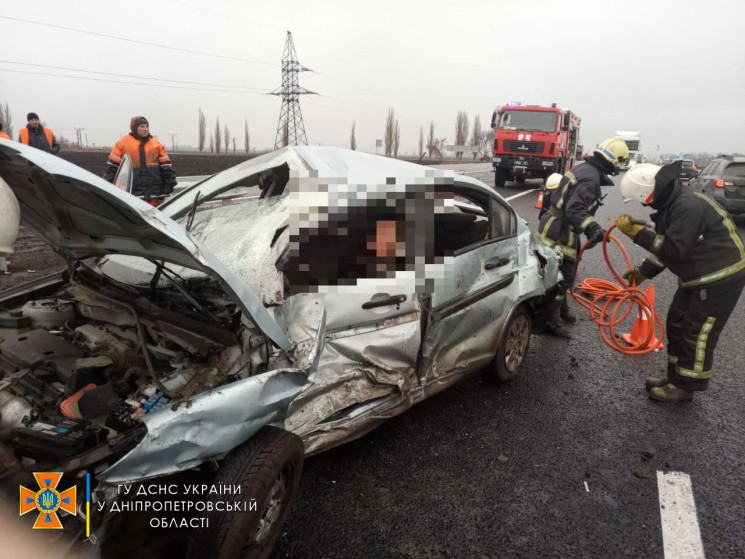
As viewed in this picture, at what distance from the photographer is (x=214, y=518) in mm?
1682

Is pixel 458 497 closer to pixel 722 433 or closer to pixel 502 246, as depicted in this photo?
pixel 502 246

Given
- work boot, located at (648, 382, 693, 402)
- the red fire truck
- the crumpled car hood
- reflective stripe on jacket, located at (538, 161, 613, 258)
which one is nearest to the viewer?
the crumpled car hood

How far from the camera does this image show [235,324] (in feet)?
7.12

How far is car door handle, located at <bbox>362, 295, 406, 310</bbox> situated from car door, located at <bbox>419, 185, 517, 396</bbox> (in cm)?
25

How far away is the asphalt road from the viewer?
221cm

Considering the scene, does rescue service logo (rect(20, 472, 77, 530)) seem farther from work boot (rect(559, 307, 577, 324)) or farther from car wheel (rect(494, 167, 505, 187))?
car wheel (rect(494, 167, 505, 187))

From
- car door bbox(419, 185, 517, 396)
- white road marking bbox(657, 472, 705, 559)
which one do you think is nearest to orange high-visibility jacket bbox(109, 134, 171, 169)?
car door bbox(419, 185, 517, 396)

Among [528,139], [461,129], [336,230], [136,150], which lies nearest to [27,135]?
[136,150]

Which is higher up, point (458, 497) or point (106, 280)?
point (106, 280)

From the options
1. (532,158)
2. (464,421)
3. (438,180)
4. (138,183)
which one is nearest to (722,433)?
(464,421)

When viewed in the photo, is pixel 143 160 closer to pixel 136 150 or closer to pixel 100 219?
pixel 136 150

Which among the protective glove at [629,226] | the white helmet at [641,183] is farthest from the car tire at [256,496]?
the white helmet at [641,183]

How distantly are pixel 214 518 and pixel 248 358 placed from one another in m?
0.62

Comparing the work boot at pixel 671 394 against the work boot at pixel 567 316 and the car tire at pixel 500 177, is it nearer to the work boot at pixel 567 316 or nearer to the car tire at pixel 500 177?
the work boot at pixel 567 316
